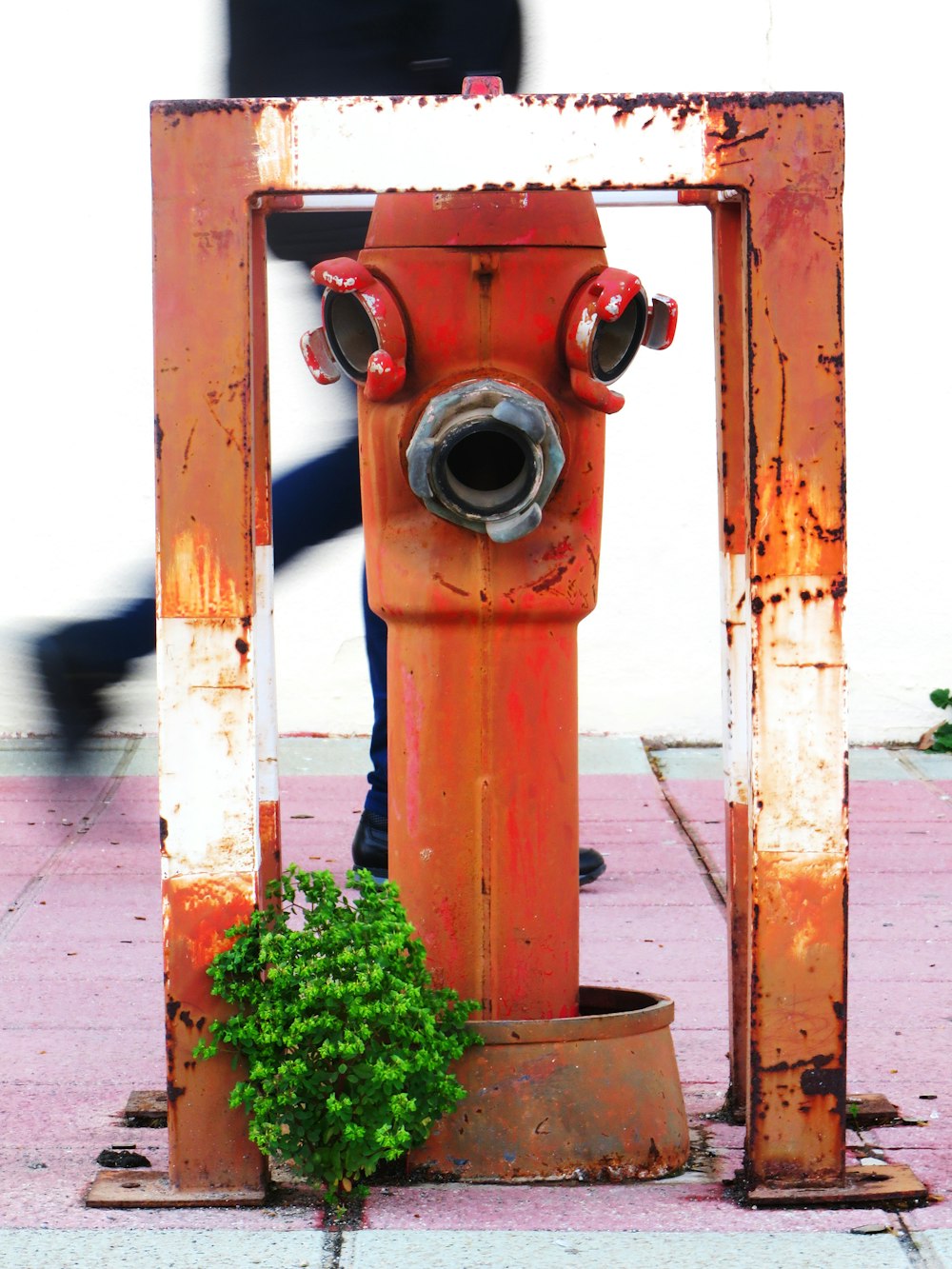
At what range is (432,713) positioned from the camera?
2.52m

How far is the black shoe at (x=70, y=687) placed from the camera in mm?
5762

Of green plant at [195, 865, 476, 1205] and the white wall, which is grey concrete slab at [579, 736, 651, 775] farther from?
green plant at [195, 865, 476, 1205]

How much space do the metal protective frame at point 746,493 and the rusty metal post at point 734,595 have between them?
13.8 inches

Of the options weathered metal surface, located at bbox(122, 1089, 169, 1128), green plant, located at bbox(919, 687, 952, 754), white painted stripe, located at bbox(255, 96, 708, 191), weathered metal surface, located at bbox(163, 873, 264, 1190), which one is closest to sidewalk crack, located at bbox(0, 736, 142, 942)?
weathered metal surface, located at bbox(122, 1089, 169, 1128)


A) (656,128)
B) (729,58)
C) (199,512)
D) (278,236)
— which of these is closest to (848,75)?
(729,58)

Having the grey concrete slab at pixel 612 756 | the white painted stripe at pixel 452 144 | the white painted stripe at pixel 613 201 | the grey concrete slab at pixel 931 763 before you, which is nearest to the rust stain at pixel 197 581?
the white painted stripe at pixel 452 144

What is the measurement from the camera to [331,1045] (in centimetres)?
224

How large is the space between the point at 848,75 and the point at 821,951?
416 centimetres

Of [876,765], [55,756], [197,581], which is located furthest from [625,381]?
[197,581]

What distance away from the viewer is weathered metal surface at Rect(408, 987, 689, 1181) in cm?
237

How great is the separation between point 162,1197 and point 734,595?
1222mm

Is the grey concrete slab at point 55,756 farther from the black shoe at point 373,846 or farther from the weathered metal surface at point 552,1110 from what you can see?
the weathered metal surface at point 552,1110

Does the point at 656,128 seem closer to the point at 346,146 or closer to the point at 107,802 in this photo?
the point at 346,146

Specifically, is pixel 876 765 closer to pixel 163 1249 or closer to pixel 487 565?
pixel 487 565
